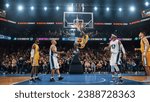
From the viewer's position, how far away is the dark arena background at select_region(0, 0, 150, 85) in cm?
530

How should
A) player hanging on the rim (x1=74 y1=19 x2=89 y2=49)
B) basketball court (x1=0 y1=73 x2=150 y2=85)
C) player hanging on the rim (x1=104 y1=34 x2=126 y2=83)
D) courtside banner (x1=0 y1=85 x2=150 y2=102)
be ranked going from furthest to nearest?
player hanging on the rim (x1=74 y1=19 x2=89 y2=49)
player hanging on the rim (x1=104 y1=34 x2=126 y2=83)
basketball court (x1=0 y1=73 x2=150 y2=85)
courtside banner (x1=0 y1=85 x2=150 y2=102)

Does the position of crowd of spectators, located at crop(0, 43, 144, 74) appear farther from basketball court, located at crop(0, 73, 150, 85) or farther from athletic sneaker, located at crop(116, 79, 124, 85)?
athletic sneaker, located at crop(116, 79, 124, 85)

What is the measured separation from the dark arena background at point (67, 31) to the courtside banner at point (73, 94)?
32.0 inches

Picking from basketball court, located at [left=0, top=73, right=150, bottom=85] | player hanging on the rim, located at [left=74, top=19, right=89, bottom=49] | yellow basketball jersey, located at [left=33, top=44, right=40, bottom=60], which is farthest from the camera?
player hanging on the rim, located at [left=74, top=19, right=89, bottom=49]

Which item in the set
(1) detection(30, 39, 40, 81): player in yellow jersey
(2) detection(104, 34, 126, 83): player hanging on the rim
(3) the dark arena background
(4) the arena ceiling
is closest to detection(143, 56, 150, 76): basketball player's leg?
(3) the dark arena background

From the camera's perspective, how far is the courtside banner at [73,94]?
→ 419 centimetres

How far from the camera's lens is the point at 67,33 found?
547 centimetres

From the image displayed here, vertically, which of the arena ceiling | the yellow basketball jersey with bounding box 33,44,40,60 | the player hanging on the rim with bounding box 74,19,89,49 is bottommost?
the yellow basketball jersey with bounding box 33,44,40,60

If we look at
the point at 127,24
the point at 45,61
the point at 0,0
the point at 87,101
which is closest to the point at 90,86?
the point at 87,101

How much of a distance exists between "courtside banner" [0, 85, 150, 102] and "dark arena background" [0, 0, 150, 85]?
812 millimetres

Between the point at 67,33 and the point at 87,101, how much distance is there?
5.95ft

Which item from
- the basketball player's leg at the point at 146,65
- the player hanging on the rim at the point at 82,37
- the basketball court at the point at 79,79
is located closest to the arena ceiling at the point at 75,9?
the player hanging on the rim at the point at 82,37

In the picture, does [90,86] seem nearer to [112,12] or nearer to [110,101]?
[110,101]

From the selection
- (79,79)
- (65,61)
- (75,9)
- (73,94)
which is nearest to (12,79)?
(65,61)
